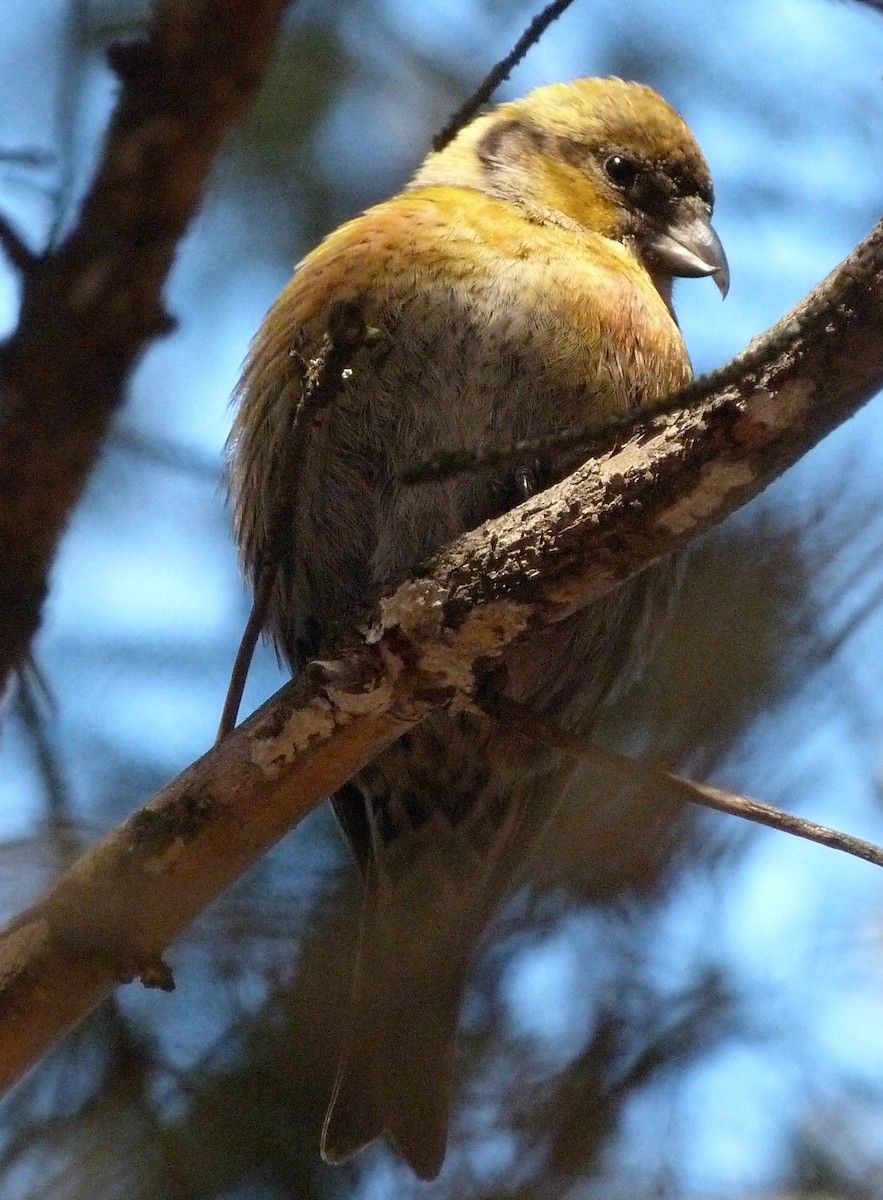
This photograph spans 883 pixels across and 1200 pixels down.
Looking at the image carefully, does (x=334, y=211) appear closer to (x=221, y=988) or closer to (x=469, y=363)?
(x=469, y=363)

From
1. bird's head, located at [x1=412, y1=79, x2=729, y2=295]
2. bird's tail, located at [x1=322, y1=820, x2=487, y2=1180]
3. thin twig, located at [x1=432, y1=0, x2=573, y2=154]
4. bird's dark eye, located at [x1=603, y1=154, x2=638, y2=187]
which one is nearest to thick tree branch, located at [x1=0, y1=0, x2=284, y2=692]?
thin twig, located at [x1=432, y1=0, x2=573, y2=154]

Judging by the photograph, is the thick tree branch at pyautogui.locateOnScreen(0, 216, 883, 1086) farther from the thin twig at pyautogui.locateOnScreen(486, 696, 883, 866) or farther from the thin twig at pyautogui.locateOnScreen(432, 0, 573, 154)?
the thin twig at pyautogui.locateOnScreen(432, 0, 573, 154)

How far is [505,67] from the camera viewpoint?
7.91 feet

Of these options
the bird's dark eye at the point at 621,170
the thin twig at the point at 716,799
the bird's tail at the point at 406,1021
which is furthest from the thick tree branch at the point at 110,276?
the bird's dark eye at the point at 621,170

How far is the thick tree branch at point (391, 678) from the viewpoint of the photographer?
1844 mm

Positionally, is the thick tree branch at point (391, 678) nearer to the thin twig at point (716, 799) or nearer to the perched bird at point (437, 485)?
the thin twig at point (716, 799)

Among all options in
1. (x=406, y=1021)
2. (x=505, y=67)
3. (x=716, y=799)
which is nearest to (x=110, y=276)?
(x=505, y=67)

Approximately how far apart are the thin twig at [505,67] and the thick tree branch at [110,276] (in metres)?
0.34

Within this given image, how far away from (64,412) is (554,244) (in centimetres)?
119

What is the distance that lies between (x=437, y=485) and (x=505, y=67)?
2.43ft

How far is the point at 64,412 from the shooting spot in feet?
7.26

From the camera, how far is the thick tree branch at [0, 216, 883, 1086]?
184cm

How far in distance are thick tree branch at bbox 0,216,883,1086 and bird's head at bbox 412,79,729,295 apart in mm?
1426

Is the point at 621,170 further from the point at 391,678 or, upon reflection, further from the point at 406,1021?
the point at 406,1021
